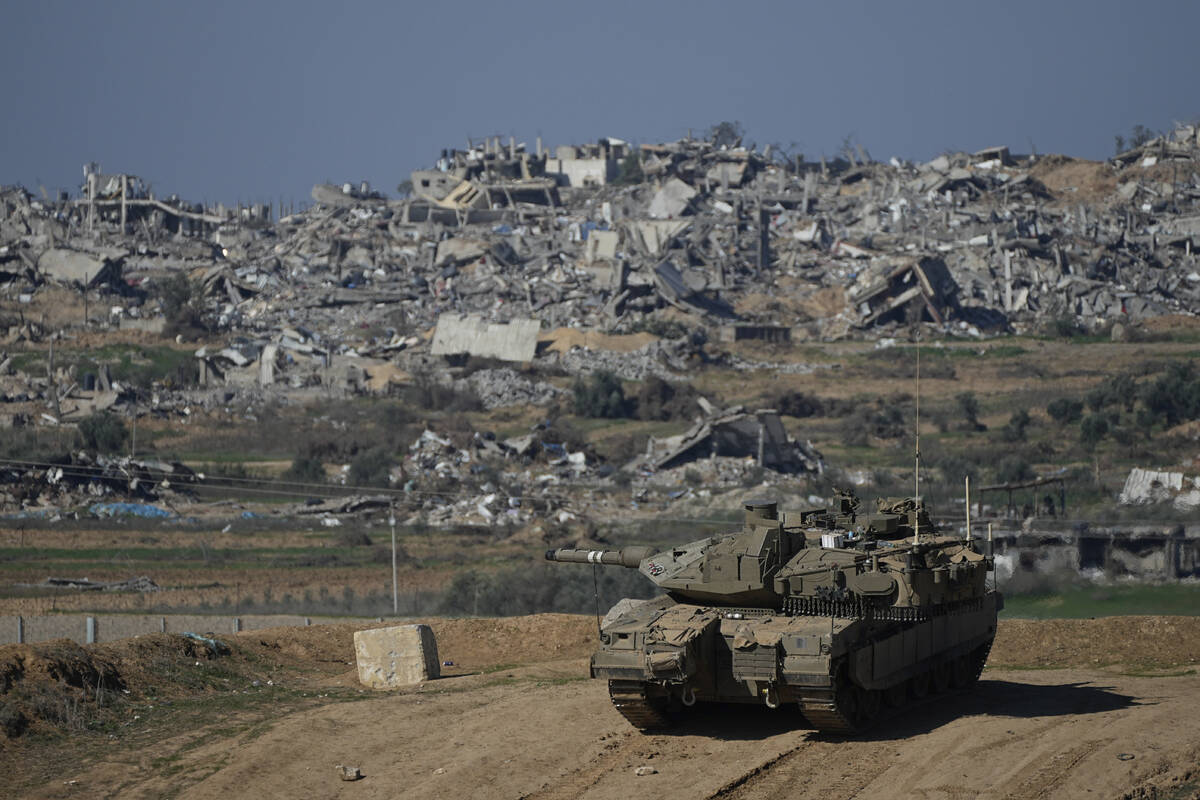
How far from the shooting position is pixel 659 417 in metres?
58.6

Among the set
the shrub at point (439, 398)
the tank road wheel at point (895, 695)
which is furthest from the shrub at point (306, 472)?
the tank road wheel at point (895, 695)

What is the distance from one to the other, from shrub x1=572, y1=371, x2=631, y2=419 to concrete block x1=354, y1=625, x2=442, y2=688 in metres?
36.2

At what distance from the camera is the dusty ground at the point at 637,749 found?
50.8 ft

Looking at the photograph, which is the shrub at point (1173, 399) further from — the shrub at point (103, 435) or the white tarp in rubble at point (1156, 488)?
the shrub at point (103, 435)

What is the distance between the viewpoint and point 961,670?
20766mm

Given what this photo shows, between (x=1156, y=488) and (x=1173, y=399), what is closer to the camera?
(x=1156, y=488)

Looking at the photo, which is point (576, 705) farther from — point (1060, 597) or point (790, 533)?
point (1060, 597)

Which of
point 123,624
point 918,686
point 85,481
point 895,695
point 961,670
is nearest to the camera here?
point 895,695

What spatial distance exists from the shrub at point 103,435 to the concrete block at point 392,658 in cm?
3124

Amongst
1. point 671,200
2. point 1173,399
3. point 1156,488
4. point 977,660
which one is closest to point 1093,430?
point 1173,399

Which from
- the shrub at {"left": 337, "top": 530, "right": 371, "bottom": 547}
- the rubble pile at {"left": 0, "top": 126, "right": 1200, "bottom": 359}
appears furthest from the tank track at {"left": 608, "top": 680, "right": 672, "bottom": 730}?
the rubble pile at {"left": 0, "top": 126, "right": 1200, "bottom": 359}

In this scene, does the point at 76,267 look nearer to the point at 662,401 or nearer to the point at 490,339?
the point at 490,339

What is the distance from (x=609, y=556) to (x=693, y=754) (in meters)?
4.02

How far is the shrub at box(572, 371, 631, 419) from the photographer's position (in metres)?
58.8
